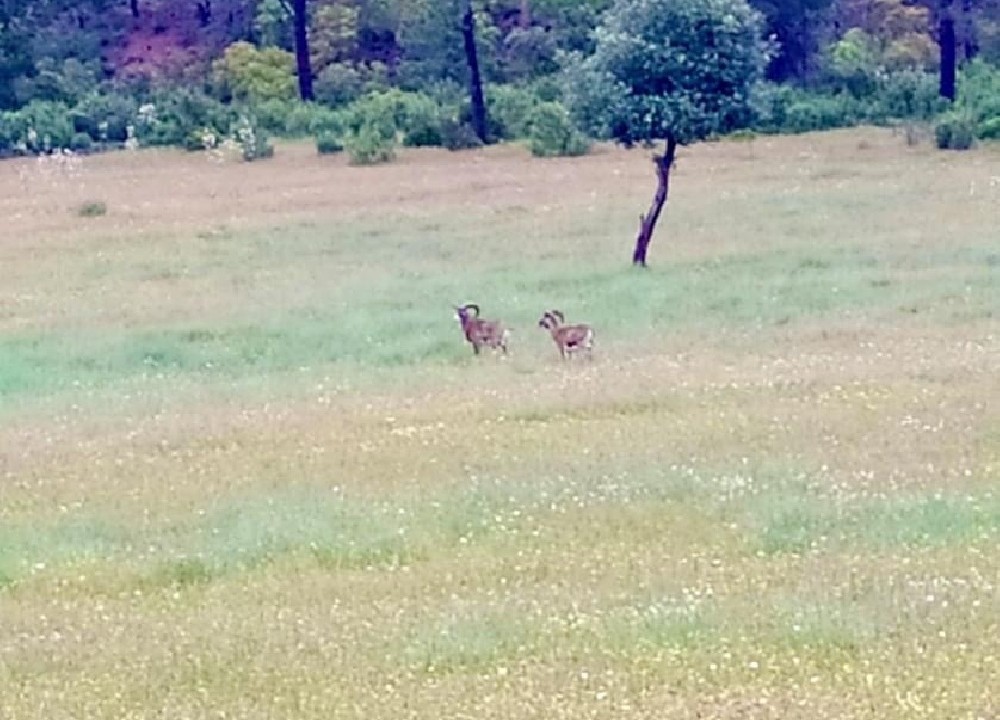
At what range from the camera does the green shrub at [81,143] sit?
185 ft

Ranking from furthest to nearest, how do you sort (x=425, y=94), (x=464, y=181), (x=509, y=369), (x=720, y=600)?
(x=425, y=94), (x=464, y=181), (x=509, y=369), (x=720, y=600)

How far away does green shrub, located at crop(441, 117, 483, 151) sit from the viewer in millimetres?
51531

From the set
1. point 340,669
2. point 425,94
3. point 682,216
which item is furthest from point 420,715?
point 425,94

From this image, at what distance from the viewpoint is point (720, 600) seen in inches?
412

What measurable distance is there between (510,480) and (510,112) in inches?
1636

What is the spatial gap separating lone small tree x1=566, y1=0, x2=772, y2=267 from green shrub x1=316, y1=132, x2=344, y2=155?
76.5 feet

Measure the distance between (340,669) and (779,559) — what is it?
295 cm

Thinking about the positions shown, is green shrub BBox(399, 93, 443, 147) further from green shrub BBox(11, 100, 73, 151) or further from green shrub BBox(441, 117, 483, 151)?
green shrub BBox(11, 100, 73, 151)

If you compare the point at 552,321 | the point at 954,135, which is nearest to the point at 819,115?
the point at 954,135

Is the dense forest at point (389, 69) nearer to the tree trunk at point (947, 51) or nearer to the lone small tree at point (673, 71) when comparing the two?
the tree trunk at point (947, 51)

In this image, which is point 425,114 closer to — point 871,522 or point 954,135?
point 954,135

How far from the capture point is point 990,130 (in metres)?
48.1

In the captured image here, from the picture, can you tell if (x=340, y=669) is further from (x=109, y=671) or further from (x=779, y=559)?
(x=779, y=559)

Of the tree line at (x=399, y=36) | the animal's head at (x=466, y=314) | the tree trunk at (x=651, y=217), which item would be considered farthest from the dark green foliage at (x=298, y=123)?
the animal's head at (x=466, y=314)
